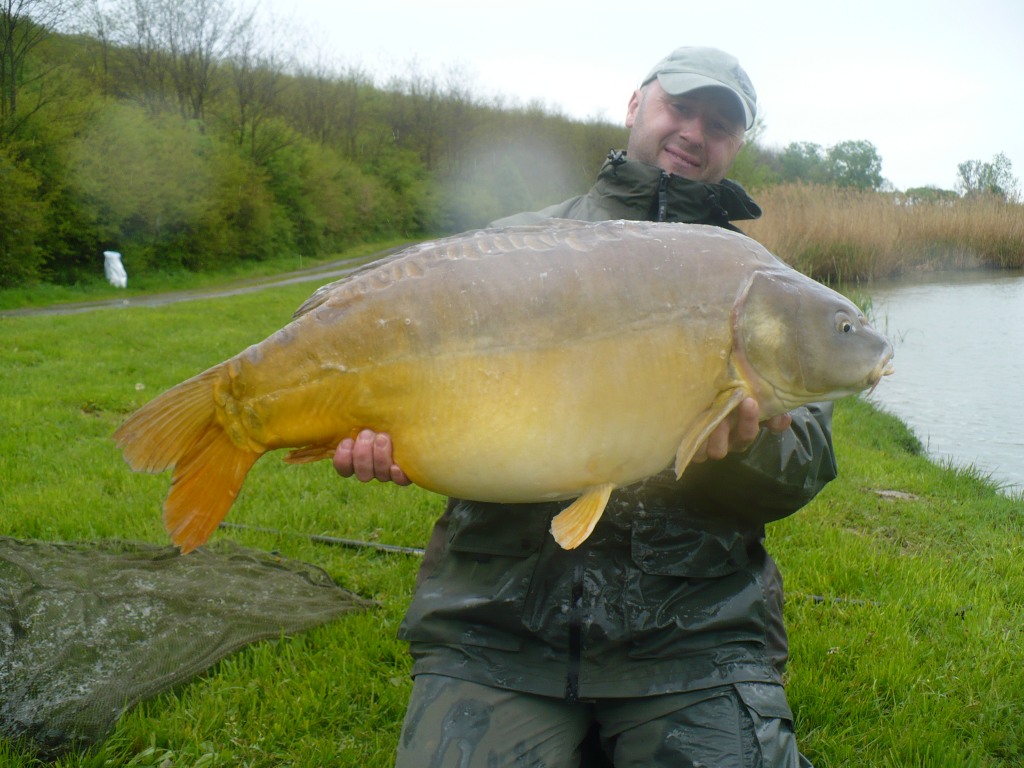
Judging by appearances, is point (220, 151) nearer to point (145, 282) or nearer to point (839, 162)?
point (145, 282)

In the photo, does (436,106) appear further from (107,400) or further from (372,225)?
(107,400)

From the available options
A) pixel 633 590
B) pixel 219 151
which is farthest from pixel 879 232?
pixel 219 151

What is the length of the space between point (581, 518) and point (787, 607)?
1542 millimetres

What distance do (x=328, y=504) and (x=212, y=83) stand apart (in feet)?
86.0

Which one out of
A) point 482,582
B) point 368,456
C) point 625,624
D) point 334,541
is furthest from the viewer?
point 334,541

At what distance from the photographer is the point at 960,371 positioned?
7402 millimetres

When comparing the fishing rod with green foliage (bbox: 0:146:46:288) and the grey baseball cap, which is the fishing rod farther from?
green foliage (bbox: 0:146:46:288)

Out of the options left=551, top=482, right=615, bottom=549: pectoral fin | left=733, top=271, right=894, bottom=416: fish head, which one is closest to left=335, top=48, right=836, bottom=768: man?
left=733, top=271, right=894, bottom=416: fish head

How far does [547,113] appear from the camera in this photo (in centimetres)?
4050

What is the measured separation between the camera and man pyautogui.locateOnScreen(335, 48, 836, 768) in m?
1.82

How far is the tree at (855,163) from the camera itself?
177 ft

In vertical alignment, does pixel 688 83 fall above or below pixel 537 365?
above

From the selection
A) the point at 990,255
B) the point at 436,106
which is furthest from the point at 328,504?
the point at 436,106

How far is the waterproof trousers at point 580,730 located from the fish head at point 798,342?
696mm
